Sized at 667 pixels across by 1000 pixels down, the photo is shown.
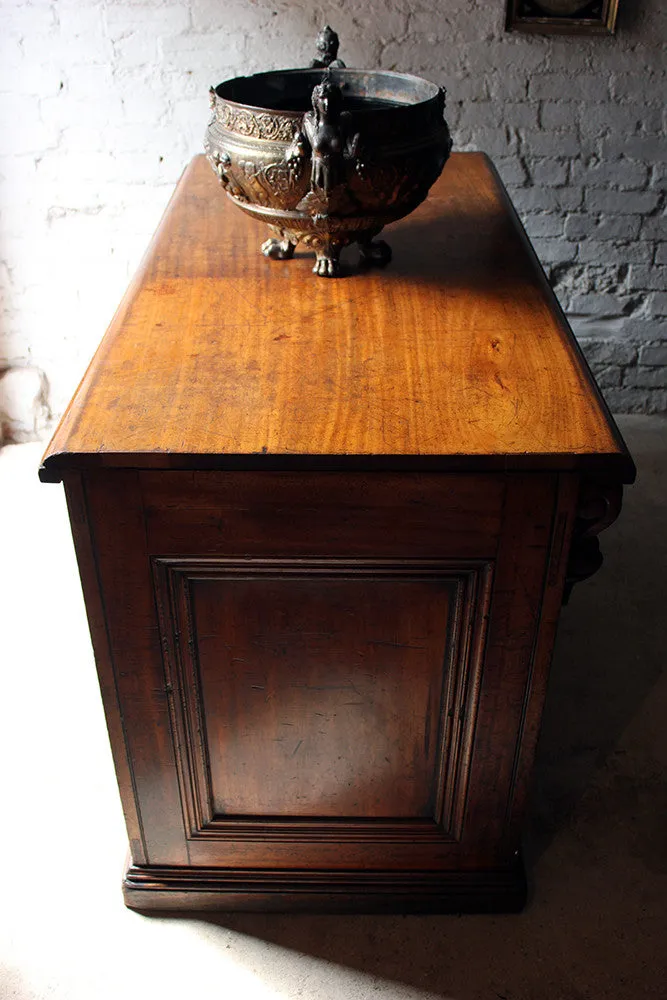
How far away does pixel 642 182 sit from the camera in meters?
2.45

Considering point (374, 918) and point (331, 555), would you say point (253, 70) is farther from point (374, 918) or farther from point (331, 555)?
point (374, 918)

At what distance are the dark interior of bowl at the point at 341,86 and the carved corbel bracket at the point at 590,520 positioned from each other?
83 cm

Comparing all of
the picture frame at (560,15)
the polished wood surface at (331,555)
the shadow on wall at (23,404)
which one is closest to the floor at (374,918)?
the polished wood surface at (331,555)

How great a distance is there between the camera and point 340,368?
1241 millimetres

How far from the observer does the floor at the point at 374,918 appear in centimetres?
140

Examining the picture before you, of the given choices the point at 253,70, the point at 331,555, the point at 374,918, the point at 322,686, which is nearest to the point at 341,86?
the point at 253,70

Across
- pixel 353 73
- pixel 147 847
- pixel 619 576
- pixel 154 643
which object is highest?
pixel 353 73

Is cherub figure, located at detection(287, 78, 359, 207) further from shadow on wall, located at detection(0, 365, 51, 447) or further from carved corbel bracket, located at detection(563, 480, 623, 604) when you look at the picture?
shadow on wall, located at detection(0, 365, 51, 447)

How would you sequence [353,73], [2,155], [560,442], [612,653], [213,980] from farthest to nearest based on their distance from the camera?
[2,155]
[612,653]
[353,73]
[213,980]
[560,442]

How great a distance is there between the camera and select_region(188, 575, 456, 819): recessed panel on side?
4.05 ft

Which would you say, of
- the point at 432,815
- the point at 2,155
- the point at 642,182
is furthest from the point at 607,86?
the point at 432,815

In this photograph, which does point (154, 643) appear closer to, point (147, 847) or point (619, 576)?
point (147, 847)

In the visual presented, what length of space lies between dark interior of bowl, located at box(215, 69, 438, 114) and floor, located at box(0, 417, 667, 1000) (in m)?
1.13

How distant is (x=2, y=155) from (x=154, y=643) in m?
1.66
